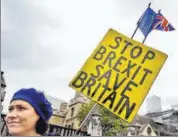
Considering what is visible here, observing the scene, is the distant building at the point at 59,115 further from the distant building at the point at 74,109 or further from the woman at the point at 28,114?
the woman at the point at 28,114

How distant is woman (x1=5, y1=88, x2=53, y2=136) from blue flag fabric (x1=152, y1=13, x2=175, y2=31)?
17.2 ft

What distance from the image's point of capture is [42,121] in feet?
10.1

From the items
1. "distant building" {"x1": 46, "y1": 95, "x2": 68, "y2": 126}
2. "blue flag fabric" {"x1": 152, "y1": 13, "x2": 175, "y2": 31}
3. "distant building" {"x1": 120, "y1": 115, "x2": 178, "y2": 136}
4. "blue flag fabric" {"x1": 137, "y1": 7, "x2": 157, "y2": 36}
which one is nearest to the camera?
"blue flag fabric" {"x1": 137, "y1": 7, "x2": 157, "y2": 36}

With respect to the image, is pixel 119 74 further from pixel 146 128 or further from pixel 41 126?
pixel 146 128

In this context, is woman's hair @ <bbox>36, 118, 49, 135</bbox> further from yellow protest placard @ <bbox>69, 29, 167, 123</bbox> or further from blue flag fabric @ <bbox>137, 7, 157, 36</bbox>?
blue flag fabric @ <bbox>137, 7, 157, 36</bbox>

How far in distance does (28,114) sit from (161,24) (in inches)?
224

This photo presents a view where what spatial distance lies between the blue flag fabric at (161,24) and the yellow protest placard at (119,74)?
332 cm

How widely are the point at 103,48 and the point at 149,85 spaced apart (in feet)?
3.01

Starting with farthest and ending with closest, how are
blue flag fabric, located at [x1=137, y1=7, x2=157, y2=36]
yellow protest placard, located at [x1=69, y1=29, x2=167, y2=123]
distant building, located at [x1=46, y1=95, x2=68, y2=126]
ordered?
1. distant building, located at [x1=46, y1=95, x2=68, y2=126]
2. blue flag fabric, located at [x1=137, y1=7, x2=157, y2=36]
3. yellow protest placard, located at [x1=69, y1=29, x2=167, y2=123]

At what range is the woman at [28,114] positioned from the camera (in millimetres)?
2973

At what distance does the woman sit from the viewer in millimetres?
2973

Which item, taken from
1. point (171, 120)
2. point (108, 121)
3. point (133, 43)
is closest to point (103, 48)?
point (133, 43)

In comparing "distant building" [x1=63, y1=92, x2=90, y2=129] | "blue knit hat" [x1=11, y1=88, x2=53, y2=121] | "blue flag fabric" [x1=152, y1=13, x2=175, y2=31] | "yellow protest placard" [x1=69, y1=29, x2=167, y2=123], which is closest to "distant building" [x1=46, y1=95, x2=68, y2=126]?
"distant building" [x1=63, y1=92, x2=90, y2=129]

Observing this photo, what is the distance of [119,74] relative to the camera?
438cm
